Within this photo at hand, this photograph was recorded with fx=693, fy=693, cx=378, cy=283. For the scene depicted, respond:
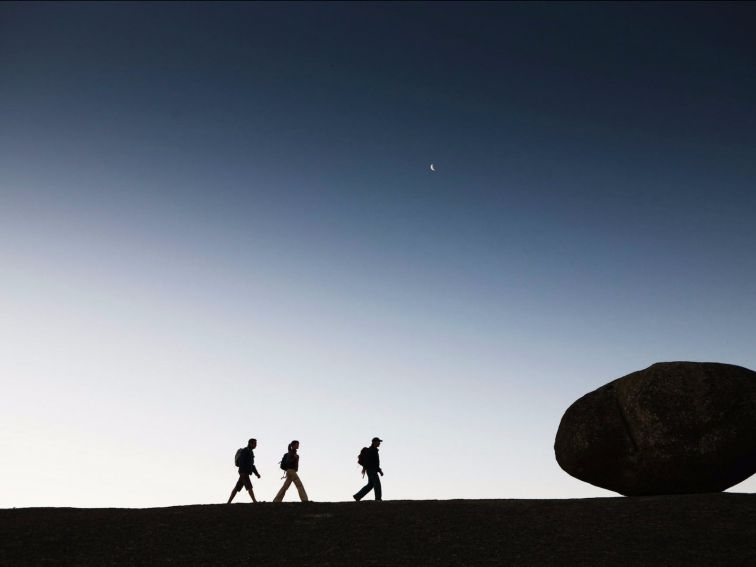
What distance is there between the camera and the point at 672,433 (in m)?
19.6

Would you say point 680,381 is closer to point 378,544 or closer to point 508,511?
point 508,511

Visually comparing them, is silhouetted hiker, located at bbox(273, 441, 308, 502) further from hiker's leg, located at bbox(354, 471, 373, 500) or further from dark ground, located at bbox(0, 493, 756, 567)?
hiker's leg, located at bbox(354, 471, 373, 500)

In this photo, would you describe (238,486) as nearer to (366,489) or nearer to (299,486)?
(299,486)

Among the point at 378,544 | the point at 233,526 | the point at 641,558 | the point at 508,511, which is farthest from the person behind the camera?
the point at 508,511

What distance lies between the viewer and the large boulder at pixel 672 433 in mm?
19359

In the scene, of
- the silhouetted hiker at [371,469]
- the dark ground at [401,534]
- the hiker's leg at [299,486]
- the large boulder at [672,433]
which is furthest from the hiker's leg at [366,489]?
the large boulder at [672,433]

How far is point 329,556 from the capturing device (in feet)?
47.9

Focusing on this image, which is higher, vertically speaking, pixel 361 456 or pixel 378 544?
pixel 361 456

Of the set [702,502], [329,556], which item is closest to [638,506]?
[702,502]

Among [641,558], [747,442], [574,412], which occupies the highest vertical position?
[574,412]

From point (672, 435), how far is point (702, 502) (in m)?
2.26

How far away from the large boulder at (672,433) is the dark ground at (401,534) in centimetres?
126

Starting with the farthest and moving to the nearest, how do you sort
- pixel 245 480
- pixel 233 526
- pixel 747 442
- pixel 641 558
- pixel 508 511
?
pixel 245 480, pixel 747 442, pixel 508 511, pixel 233 526, pixel 641 558

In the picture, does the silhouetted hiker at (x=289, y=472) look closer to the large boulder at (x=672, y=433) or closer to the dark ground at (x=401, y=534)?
the dark ground at (x=401, y=534)
